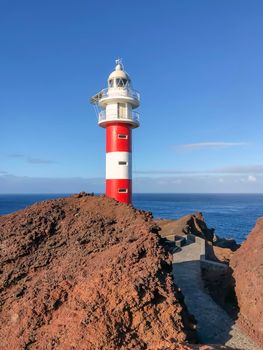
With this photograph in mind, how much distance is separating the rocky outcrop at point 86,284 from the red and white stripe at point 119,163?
1082 centimetres

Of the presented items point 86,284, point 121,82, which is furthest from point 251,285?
point 121,82

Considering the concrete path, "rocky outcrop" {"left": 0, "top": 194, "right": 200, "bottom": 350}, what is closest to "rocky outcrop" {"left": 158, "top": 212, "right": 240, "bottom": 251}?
the concrete path

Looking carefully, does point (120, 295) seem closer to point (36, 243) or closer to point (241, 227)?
point (36, 243)

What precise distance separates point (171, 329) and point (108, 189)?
47.7 ft

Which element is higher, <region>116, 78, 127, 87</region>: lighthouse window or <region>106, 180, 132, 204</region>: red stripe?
<region>116, 78, 127, 87</region>: lighthouse window

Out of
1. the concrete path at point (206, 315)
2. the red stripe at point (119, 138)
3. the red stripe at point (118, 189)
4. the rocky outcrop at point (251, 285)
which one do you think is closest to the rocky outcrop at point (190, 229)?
the red stripe at point (118, 189)

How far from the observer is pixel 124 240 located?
8820 mm

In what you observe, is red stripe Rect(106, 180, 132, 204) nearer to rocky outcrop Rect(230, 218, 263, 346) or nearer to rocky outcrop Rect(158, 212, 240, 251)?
rocky outcrop Rect(158, 212, 240, 251)

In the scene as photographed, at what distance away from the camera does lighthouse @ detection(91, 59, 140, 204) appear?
20.7 m

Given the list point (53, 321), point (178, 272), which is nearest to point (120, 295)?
point (53, 321)

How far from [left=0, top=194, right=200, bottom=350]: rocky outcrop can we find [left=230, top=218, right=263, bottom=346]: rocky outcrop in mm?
2676

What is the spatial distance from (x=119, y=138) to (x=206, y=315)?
13.3 metres

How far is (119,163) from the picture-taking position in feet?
68.0

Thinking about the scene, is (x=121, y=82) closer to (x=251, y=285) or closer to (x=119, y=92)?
(x=119, y=92)
